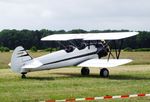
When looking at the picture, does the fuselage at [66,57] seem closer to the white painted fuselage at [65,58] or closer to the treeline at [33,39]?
the white painted fuselage at [65,58]

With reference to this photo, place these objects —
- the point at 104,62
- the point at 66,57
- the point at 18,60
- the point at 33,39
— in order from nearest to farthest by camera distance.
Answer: the point at 18,60, the point at 104,62, the point at 66,57, the point at 33,39

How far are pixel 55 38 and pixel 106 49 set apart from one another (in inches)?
146

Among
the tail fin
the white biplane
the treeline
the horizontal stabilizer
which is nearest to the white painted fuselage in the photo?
the white biplane

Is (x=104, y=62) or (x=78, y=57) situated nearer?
(x=104, y=62)

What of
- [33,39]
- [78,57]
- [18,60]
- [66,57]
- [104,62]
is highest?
[18,60]

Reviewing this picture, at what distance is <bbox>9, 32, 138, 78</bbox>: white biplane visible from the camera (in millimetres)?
23297

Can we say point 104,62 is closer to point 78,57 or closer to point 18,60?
point 78,57

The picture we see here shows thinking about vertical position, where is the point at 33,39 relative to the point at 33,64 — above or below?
below

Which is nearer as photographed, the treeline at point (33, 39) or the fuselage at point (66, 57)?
the fuselage at point (66, 57)

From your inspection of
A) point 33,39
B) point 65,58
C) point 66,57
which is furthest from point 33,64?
point 33,39

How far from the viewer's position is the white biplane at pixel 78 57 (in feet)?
76.4

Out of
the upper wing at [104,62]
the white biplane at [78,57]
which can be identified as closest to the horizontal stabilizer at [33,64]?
the white biplane at [78,57]

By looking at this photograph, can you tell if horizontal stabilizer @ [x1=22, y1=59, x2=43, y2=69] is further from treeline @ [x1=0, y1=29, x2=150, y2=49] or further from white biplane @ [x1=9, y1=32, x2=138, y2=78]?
treeline @ [x1=0, y1=29, x2=150, y2=49]

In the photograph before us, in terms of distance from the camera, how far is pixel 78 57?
26.6 metres
